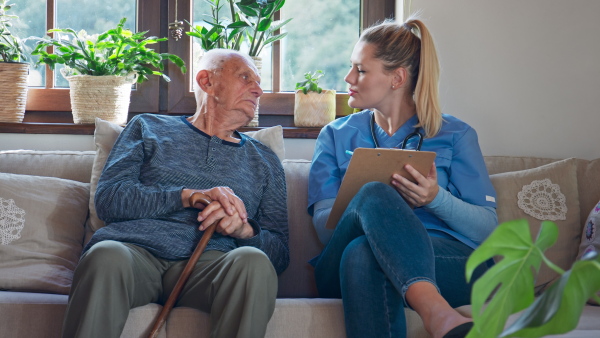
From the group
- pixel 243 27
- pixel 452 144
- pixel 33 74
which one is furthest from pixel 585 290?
pixel 33 74

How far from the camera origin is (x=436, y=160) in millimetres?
2014

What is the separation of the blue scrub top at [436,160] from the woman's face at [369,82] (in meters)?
0.08

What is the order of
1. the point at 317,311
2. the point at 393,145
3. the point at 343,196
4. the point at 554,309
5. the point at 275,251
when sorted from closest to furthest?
the point at 554,309 → the point at 317,311 → the point at 343,196 → the point at 275,251 → the point at 393,145

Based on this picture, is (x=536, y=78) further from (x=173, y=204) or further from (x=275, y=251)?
(x=173, y=204)

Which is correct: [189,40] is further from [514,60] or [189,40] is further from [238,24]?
[514,60]

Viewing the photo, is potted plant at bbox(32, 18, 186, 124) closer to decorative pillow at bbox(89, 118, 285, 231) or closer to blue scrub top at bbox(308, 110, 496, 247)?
decorative pillow at bbox(89, 118, 285, 231)

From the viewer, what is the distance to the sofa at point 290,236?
1.67m

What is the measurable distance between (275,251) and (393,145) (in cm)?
50

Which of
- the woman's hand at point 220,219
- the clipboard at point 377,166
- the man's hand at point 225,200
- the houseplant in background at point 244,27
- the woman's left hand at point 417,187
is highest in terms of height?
the houseplant in background at point 244,27

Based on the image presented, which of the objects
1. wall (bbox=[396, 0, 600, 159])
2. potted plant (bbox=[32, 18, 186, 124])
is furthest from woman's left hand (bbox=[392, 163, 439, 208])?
potted plant (bbox=[32, 18, 186, 124])

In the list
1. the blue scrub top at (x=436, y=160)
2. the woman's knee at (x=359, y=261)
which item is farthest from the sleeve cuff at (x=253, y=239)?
the woman's knee at (x=359, y=261)

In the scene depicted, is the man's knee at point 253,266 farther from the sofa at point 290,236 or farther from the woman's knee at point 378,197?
the woman's knee at point 378,197

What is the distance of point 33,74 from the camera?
282 centimetres

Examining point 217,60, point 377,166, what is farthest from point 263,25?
point 377,166
